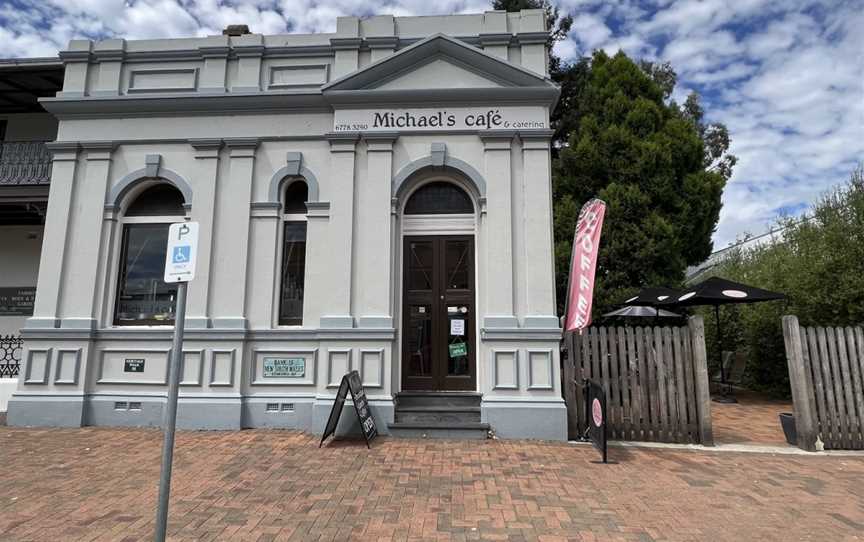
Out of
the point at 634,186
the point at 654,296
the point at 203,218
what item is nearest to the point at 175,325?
the point at 203,218

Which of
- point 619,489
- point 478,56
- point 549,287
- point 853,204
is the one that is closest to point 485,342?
point 549,287

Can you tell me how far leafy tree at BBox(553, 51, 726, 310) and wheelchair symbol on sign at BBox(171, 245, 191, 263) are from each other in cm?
1093

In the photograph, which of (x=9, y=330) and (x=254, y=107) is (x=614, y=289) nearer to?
(x=254, y=107)

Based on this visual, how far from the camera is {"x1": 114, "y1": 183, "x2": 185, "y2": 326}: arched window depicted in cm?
874

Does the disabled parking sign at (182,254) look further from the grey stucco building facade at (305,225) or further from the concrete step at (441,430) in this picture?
the concrete step at (441,430)

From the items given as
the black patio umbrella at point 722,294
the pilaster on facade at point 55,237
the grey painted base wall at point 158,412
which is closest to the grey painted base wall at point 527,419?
the grey painted base wall at point 158,412

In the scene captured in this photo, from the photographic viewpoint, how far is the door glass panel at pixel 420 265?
27.8 ft

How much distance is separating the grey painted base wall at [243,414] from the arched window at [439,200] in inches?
133

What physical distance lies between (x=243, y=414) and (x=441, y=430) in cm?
330

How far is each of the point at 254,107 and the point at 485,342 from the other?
5921 mm

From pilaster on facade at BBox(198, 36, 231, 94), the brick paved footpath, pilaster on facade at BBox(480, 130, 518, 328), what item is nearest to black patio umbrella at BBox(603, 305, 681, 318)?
pilaster on facade at BBox(480, 130, 518, 328)

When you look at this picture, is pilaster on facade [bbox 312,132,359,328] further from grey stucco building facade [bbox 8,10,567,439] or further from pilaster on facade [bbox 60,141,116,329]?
pilaster on facade [bbox 60,141,116,329]

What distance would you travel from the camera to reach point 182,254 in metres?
3.78

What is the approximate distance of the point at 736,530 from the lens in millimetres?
4297
